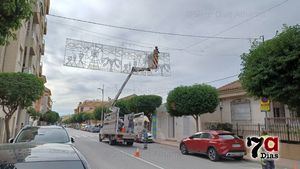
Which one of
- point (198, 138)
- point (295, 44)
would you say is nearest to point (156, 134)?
point (198, 138)

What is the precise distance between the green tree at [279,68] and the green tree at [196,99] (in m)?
7.78

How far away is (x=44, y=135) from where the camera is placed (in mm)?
9016

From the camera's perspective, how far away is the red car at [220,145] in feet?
44.4

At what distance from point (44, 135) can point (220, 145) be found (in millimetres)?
8758

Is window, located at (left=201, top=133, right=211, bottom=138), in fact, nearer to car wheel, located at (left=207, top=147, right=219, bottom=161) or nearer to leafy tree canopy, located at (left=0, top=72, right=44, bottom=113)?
car wheel, located at (left=207, top=147, right=219, bottom=161)

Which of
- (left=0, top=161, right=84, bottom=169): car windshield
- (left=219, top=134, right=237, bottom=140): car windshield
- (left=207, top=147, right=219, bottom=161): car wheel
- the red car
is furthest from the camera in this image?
(left=219, top=134, right=237, bottom=140): car windshield

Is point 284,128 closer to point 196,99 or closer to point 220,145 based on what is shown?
point 220,145

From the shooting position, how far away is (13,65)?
1927 centimetres

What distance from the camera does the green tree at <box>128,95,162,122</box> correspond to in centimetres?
3272

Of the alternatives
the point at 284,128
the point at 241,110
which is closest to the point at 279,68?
the point at 284,128

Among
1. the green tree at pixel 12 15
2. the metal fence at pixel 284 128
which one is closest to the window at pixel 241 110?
the metal fence at pixel 284 128

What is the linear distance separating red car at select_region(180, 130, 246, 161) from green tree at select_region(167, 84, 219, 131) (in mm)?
5827

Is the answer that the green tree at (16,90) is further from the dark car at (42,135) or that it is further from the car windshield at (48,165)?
the car windshield at (48,165)

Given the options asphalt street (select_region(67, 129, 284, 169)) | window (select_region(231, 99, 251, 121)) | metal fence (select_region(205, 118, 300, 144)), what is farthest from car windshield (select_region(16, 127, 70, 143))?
window (select_region(231, 99, 251, 121))
